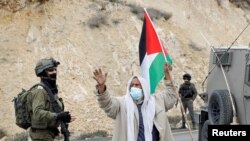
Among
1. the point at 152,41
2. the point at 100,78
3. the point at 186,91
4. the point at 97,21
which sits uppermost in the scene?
the point at 97,21

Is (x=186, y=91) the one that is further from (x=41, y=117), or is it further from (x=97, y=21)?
(x=41, y=117)

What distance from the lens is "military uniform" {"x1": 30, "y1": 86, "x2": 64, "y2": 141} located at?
20.6ft

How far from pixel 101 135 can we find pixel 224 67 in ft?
26.7

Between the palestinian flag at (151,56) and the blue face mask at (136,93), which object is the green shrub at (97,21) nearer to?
the palestinian flag at (151,56)

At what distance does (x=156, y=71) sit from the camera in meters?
7.96

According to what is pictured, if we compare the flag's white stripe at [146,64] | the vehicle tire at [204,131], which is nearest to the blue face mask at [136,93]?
the flag's white stripe at [146,64]

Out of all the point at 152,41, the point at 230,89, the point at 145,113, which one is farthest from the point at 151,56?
the point at 230,89

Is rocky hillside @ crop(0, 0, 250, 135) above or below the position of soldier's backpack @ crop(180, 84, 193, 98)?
above

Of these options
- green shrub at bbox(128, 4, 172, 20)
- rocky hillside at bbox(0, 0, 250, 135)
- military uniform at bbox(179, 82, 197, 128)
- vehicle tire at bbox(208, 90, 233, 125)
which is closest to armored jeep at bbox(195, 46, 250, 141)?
vehicle tire at bbox(208, 90, 233, 125)

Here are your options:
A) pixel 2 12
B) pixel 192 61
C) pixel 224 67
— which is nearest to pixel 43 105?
pixel 224 67

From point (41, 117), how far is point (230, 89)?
5487 mm

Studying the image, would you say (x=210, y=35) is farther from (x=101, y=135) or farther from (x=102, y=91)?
(x=102, y=91)

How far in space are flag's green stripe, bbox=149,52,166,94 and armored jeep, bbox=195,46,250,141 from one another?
2762 millimetres

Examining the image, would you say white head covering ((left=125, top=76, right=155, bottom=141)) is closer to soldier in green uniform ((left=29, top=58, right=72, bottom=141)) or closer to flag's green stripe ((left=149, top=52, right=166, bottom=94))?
soldier in green uniform ((left=29, top=58, right=72, bottom=141))
